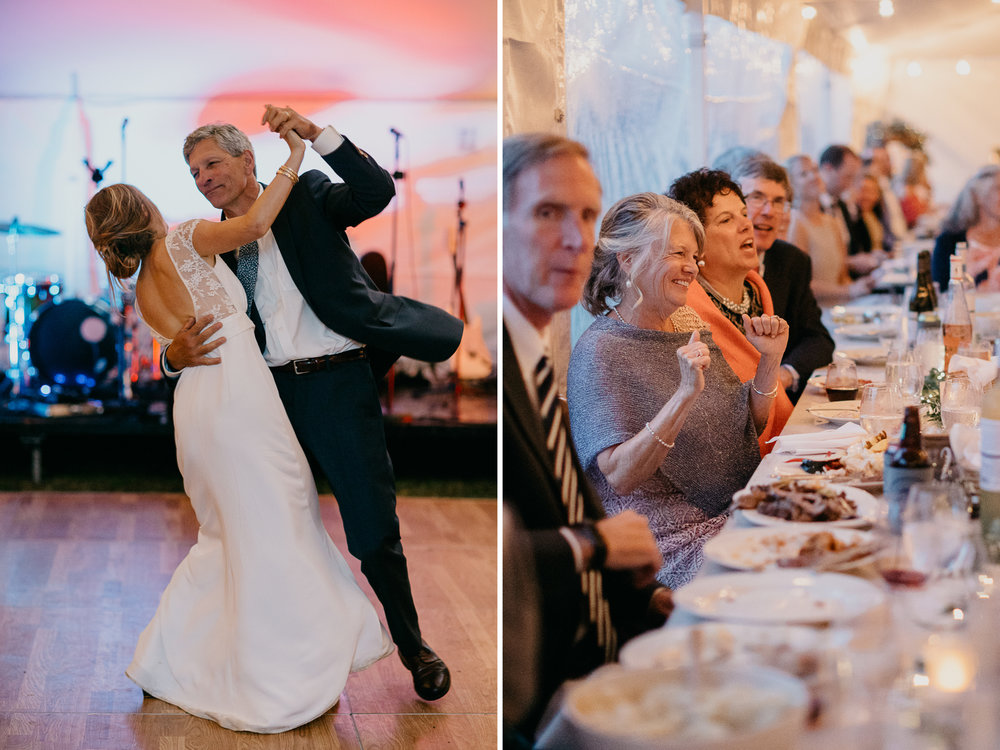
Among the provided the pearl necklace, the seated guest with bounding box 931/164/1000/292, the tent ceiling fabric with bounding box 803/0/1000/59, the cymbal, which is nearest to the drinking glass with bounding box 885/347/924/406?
the pearl necklace

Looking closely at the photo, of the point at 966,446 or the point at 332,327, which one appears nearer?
the point at 966,446

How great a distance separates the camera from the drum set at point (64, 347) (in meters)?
6.20

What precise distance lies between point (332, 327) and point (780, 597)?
1.76m

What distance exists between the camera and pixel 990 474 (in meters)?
1.49

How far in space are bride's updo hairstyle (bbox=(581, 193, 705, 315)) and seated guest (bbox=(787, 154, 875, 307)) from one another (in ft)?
6.68

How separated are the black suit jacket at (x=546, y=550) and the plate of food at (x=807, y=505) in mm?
217

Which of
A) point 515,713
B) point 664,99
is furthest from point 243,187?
point 515,713

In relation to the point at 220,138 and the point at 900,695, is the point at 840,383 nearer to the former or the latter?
the point at 900,695

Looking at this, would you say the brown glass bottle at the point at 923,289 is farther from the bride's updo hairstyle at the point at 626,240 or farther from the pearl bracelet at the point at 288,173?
the bride's updo hairstyle at the point at 626,240

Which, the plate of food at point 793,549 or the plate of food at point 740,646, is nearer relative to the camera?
the plate of food at point 740,646

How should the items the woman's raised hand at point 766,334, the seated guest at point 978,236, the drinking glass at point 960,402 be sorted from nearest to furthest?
1. the woman's raised hand at point 766,334
2. the drinking glass at point 960,402
3. the seated guest at point 978,236

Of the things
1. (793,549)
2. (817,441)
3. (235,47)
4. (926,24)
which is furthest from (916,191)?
(793,549)

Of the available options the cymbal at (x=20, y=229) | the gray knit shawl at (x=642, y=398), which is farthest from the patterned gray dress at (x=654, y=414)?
the cymbal at (x=20, y=229)

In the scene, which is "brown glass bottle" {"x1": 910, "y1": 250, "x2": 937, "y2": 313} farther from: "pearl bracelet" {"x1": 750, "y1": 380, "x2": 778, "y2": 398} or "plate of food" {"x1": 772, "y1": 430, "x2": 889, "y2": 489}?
"pearl bracelet" {"x1": 750, "y1": 380, "x2": 778, "y2": 398}
